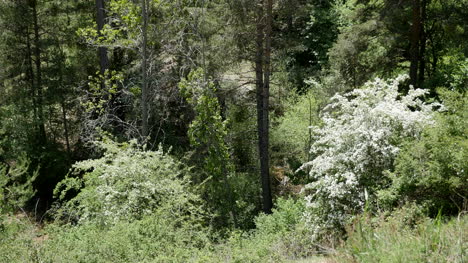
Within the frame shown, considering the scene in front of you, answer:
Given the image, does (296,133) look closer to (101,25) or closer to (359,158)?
(359,158)

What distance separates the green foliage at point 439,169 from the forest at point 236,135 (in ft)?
0.11

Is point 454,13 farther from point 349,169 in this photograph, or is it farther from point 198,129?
point 198,129

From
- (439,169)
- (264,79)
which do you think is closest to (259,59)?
(264,79)

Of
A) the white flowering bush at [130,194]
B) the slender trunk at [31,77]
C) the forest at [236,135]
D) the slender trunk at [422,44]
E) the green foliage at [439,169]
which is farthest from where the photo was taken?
the slender trunk at [31,77]

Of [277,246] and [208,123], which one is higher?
[208,123]

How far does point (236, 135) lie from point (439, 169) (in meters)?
11.1

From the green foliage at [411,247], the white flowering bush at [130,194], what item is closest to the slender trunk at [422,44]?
the white flowering bush at [130,194]

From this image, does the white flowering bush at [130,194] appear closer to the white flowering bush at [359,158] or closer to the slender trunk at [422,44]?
the white flowering bush at [359,158]

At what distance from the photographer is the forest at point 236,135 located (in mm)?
6684

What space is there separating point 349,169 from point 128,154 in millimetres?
5690

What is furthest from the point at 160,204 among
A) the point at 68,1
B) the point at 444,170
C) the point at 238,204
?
the point at 68,1

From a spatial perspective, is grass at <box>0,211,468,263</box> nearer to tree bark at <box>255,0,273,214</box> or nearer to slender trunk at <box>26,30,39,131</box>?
tree bark at <box>255,0,273,214</box>

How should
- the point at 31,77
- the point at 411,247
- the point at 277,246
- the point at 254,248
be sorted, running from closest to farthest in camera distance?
the point at 411,247
the point at 254,248
the point at 277,246
the point at 31,77

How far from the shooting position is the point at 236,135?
17172mm
